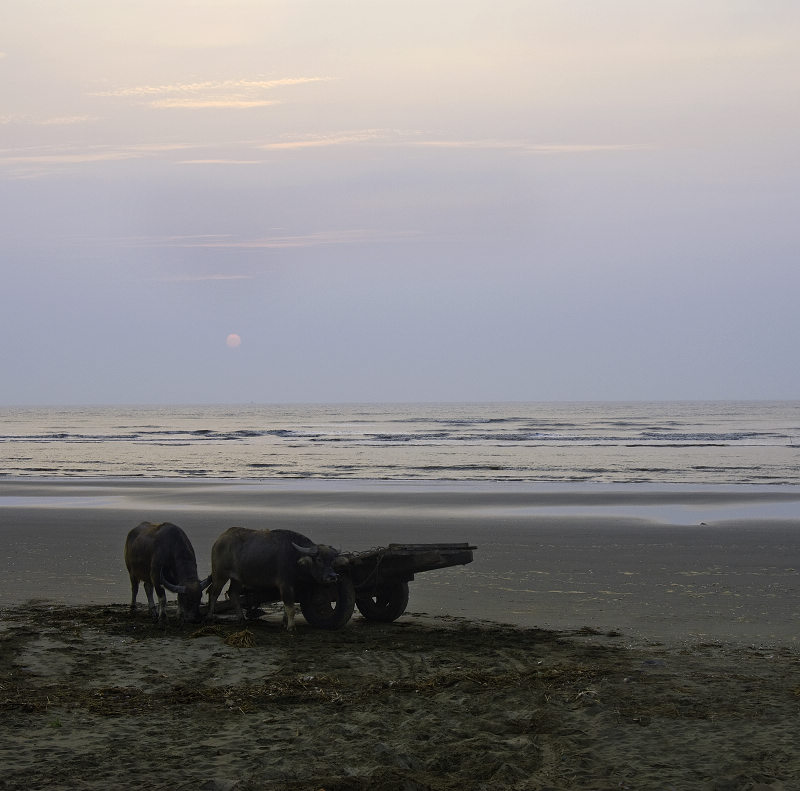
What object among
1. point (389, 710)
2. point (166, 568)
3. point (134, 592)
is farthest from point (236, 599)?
point (389, 710)

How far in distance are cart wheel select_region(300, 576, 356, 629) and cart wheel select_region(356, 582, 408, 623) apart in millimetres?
504

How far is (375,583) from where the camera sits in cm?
1199

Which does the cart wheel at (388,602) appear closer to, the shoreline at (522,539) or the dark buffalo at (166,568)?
the shoreline at (522,539)

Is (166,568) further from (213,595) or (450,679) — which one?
(450,679)

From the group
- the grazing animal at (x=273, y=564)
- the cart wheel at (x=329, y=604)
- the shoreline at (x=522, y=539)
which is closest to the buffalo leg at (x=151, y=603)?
the grazing animal at (x=273, y=564)

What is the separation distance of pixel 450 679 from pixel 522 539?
1048 centimetres

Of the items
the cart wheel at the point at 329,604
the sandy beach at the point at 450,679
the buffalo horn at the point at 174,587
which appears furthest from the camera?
the buffalo horn at the point at 174,587

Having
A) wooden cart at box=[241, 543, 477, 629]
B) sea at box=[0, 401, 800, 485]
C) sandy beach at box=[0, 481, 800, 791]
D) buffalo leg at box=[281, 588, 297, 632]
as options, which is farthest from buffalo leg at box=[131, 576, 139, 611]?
sea at box=[0, 401, 800, 485]

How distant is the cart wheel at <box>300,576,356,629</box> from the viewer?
11.9 metres

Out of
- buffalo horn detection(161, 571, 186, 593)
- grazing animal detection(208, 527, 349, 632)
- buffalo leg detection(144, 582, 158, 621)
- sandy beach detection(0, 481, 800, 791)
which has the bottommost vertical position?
sandy beach detection(0, 481, 800, 791)

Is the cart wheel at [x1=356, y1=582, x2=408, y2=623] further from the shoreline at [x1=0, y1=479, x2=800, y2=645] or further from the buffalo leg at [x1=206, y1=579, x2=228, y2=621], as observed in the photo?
the buffalo leg at [x1=206, y1=579, x2=228, y2=621]

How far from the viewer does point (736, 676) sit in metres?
9.26

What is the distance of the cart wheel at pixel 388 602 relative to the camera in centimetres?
1228

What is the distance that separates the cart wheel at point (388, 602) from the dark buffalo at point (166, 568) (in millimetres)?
2103
